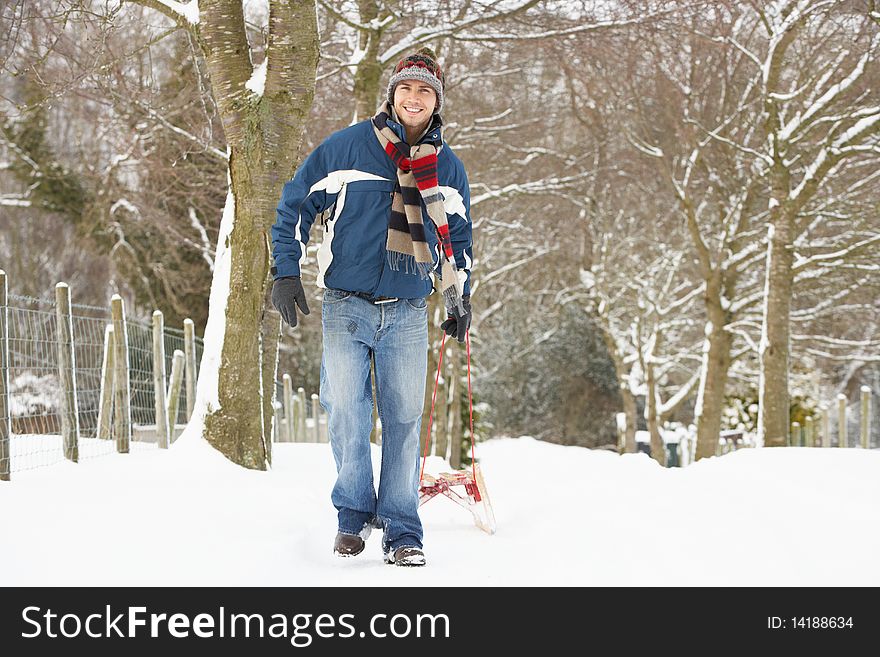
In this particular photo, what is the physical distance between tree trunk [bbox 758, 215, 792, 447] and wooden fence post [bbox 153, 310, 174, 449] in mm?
7487

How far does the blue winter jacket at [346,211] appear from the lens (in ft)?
12.7

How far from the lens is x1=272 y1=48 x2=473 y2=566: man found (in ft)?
12.6

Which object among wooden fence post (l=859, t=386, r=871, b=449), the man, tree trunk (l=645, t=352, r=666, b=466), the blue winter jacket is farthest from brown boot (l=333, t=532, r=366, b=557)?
tree trunk (l=645, t=352, r=666, b=466)

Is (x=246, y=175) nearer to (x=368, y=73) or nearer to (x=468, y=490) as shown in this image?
(x=468, y=490)

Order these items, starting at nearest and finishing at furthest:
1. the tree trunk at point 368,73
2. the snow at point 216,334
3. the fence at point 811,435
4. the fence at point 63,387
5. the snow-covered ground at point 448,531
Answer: the snow-covered ground at point 448,531 → the fence at point 63,387 → the snow at point 216,334 → the tree trunk at point 368,73 → the fence at point 811,435

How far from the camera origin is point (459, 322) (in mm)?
4188

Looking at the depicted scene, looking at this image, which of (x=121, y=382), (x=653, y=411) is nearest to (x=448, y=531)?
(x=121, y=382)

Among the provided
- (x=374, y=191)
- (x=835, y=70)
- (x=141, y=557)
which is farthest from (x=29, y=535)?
(x=835, y=70)

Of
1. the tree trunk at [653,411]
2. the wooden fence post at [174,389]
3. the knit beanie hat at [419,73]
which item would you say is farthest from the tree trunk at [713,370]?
the knit beanie hat at [419,73]

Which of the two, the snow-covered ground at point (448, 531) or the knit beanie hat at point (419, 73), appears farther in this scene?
the knit beanie hat at point (419, 73)

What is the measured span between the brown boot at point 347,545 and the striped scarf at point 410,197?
1108 mm

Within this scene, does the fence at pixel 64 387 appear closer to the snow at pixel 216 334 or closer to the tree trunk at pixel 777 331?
the snow at pixel 216 334

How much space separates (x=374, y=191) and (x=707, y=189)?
607 inches

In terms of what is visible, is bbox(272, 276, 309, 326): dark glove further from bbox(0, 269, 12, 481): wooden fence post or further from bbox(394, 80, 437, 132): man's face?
bbox(0, 269, 12, 481): wooden fence post
